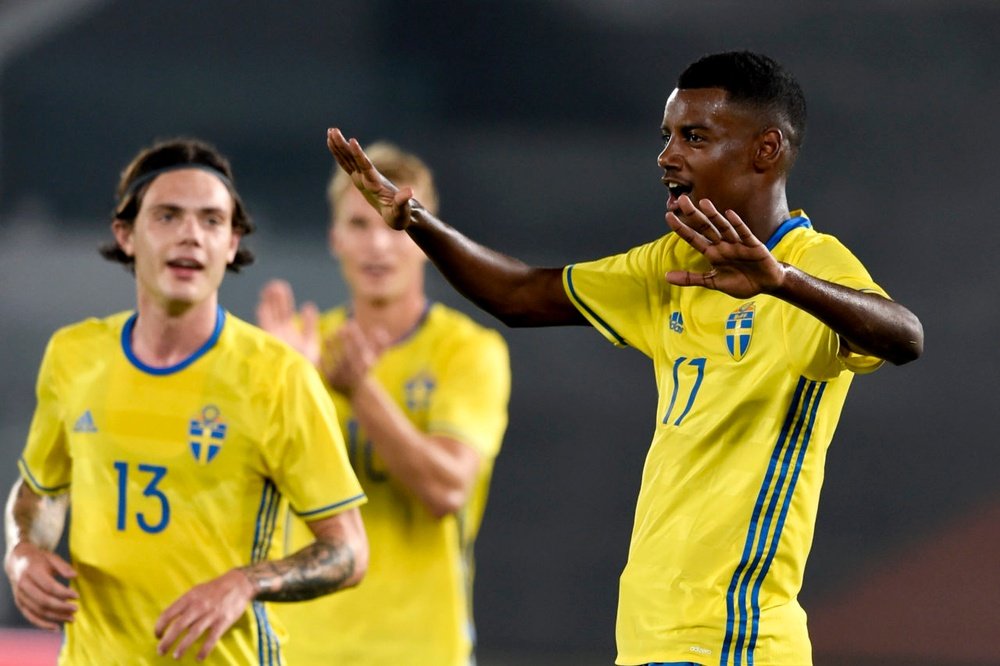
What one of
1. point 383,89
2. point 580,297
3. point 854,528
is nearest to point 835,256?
point 580,297

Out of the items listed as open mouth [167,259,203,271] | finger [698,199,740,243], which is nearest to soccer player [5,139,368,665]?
open mouth [167,259,203,271]

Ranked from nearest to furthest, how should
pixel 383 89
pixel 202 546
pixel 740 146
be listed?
pixel 740 146 < pixel 202 546 < pixel 383 89

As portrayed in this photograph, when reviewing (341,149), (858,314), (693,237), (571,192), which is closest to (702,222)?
(693,237)

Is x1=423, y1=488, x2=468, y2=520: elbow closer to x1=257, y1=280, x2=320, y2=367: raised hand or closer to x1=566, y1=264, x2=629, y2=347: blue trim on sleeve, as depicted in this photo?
x1=257, y1=280, x2=320, y2=367: raised hand

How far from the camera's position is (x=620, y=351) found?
725 centimetres

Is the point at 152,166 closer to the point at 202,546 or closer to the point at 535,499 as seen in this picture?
the point at 202,546

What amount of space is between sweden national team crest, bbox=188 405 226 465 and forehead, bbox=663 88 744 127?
1.33 meters

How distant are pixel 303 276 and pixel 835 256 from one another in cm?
501

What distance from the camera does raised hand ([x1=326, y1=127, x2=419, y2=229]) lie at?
10.4 ft

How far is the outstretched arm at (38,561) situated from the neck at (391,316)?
146 centimetres

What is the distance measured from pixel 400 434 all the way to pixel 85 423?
1215 mm

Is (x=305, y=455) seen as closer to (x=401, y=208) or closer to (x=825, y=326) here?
(x=401, y=208)

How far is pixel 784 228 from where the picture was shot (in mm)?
3014


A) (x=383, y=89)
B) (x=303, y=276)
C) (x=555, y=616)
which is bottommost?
(x=555, y=616)
